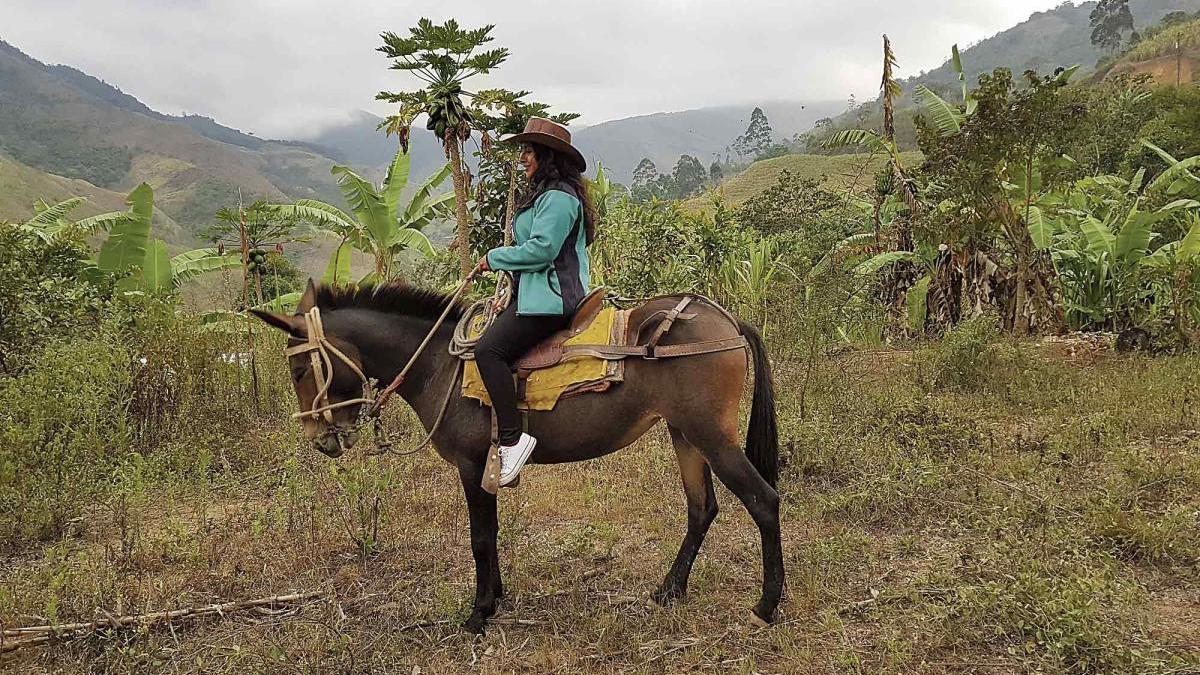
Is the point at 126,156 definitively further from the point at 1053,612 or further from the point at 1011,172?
the point at 1053,612

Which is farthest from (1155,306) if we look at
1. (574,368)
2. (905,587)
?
(574,368)

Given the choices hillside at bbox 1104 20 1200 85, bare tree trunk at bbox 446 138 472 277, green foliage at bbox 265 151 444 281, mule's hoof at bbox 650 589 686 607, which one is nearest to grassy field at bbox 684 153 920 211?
hillside at bbox 1104 20 1200 85

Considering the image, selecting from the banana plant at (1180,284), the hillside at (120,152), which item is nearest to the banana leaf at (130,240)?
the banana plant at (1180,284)

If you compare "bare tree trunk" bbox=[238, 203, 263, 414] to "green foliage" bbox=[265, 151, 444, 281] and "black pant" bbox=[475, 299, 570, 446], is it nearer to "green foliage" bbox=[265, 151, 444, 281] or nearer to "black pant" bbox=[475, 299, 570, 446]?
"green foliage" bbox=[265, 151, 444, 281]

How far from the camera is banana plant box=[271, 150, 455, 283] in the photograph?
9.49 m

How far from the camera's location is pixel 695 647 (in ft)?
10.5

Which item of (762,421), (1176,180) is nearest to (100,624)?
(762,421)

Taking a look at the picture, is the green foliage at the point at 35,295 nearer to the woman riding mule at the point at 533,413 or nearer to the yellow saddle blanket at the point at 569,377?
the woman riding mule at the point at 533,413

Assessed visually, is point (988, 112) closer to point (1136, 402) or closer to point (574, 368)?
point (1136, 402)

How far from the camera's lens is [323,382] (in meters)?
3.32

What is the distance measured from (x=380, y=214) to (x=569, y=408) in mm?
7134

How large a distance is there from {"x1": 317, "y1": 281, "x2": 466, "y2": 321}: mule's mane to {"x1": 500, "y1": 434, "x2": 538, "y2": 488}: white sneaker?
80 centimetres

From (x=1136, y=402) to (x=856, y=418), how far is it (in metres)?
2.35

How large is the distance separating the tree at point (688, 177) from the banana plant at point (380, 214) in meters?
65.8
